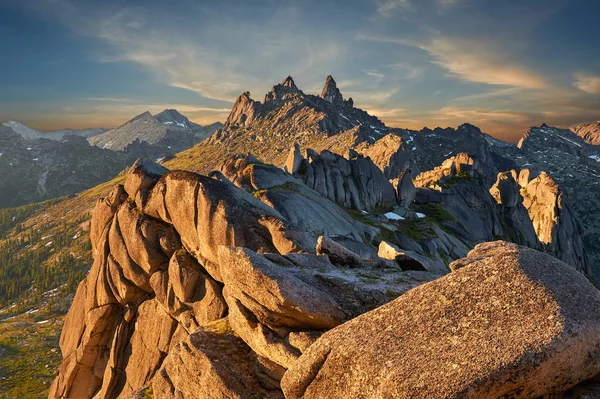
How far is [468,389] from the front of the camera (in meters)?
12.1

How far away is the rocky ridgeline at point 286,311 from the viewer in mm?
12570

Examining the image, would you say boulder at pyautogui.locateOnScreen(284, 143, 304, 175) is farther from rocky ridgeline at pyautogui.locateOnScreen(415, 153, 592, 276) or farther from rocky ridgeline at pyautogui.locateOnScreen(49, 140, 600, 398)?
rocky ridgeline at pyautogui.locateOnScreen(415, 153, 592, 276)

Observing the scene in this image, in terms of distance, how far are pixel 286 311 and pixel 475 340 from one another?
890 centimetres

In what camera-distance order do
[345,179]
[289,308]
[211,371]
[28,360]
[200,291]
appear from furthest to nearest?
1. [28,360]
2. [345,179]
3. [200,291]
4. [211,371]
5. [289,308]

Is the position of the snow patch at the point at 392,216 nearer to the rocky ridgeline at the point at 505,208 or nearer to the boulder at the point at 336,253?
the rocky ridgeline at the point at 505,208

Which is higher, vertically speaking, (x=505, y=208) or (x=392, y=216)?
(x=392, y=216)

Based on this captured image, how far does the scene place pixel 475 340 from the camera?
12.7m

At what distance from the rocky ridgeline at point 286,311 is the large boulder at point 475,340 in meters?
0.05

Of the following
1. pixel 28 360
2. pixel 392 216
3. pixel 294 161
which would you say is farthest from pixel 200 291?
pixel 28 360

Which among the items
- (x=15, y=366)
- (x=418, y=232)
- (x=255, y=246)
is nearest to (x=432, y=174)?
(x=418, y=232)

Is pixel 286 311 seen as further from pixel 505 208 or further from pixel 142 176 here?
pixel 505 208

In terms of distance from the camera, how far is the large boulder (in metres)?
12.2

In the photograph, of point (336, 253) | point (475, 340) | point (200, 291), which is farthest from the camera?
point (200, 291)

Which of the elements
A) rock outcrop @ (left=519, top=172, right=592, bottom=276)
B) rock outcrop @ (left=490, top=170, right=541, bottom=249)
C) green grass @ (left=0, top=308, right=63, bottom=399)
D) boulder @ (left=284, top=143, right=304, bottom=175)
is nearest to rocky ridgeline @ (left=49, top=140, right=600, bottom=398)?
boulder @ (left=284, top=143, right=304, bottom=175)
